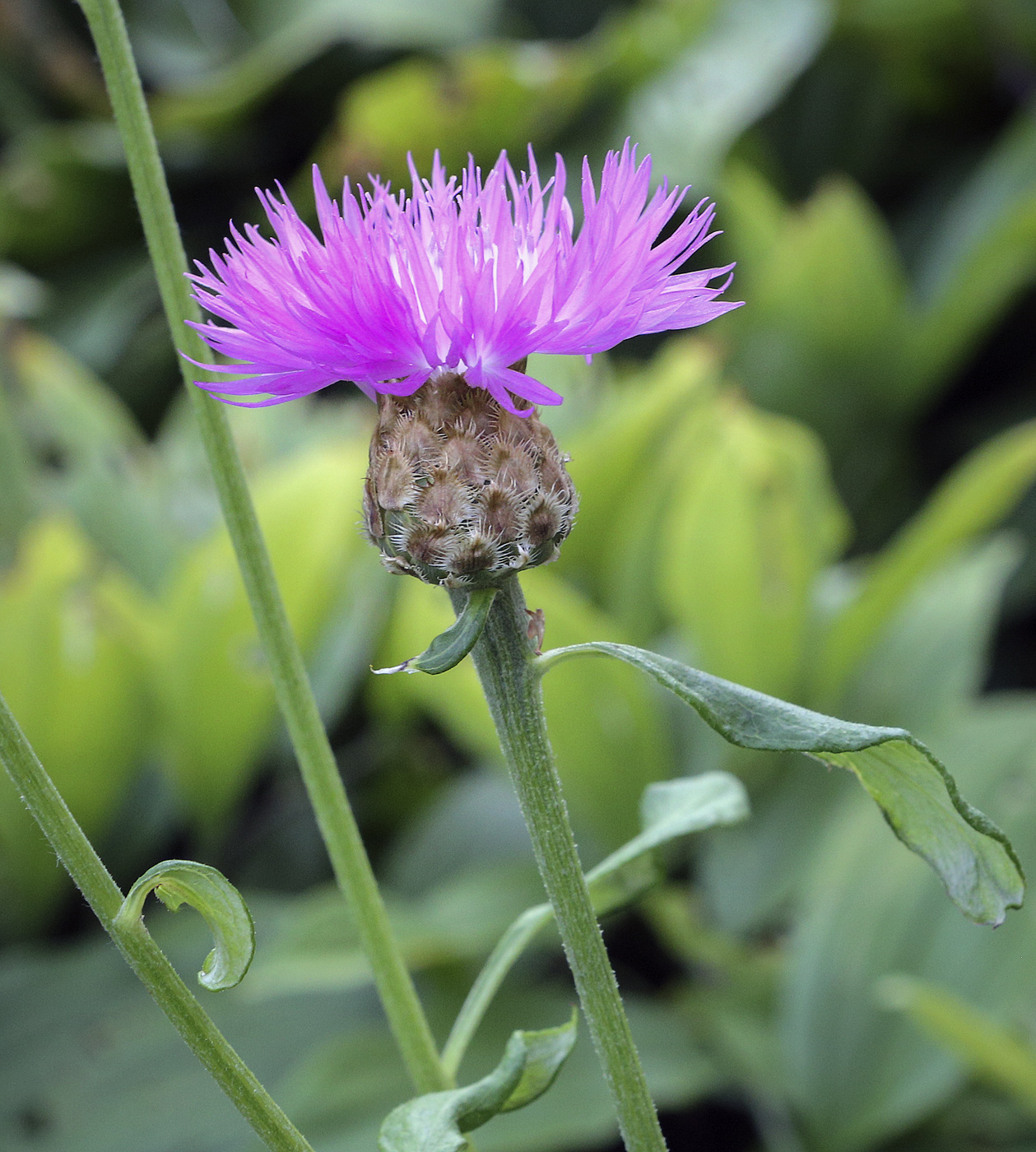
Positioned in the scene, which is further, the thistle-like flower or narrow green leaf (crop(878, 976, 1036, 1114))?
narrow green leaf (crop(878, 976, 1036, 1114))

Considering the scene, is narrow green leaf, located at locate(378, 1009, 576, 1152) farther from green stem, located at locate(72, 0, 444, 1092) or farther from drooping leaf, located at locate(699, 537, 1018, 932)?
drooping leaf, located at locate(699, 537, 1018, 932)

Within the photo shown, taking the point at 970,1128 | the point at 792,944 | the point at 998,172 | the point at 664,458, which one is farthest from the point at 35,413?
the point at 998,172

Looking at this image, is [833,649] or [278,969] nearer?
[278,969]

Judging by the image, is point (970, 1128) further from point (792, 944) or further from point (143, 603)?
point (143, 603)

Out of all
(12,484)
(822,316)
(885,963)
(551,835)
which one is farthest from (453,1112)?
(822,316)

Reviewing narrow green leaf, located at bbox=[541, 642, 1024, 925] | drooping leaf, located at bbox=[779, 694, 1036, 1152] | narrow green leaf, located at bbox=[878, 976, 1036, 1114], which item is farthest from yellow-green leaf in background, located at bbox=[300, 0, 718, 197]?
narrow green leaf, located at bbox=[541, 642, 1024, 925]
